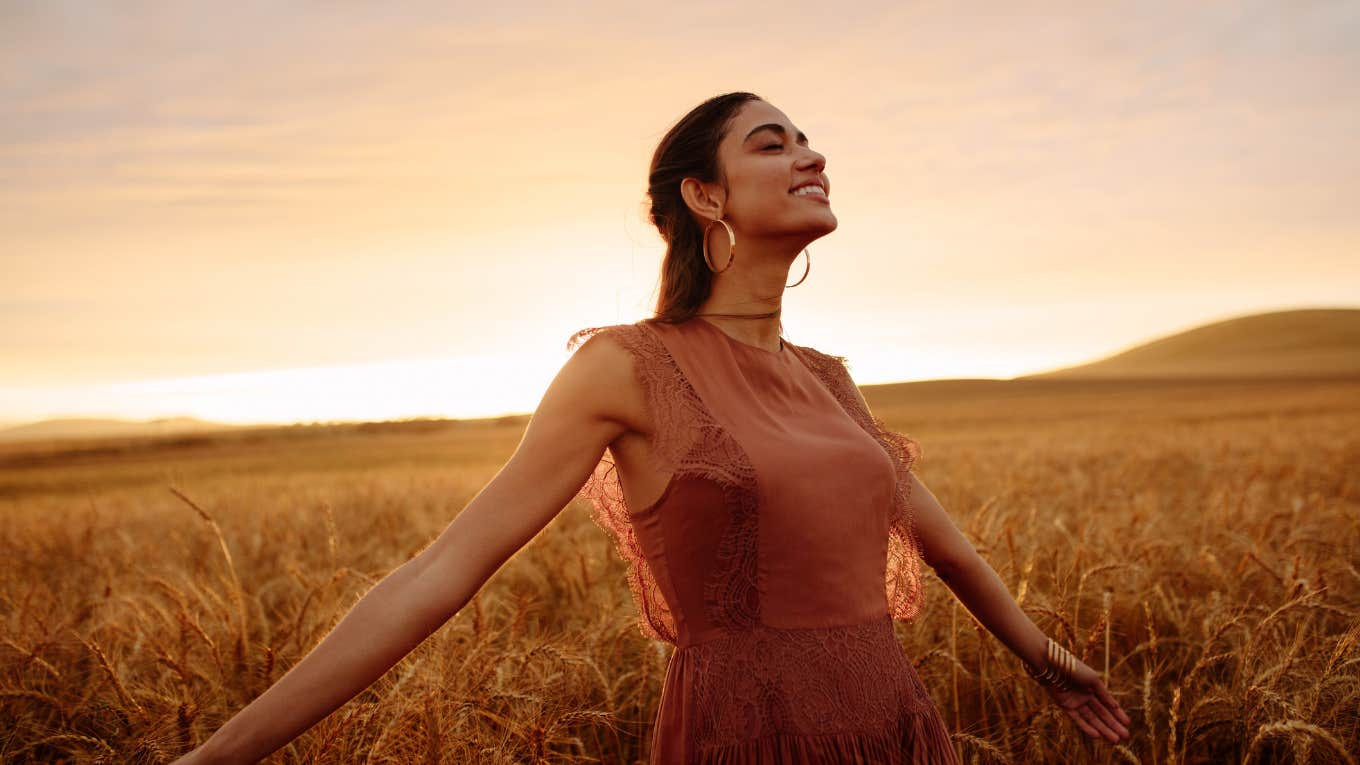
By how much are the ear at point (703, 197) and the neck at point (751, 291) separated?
10 cm

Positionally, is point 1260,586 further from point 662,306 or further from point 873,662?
point 662,306

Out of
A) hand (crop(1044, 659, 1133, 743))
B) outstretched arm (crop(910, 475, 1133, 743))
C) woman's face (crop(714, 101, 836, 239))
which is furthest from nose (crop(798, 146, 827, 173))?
hand (crop(1044, 659, 1133, 743))

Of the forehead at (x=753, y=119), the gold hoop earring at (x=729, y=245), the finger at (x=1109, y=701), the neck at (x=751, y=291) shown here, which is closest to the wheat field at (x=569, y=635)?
the finger at (x=1109, y=701)

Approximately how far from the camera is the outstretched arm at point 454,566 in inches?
56.1

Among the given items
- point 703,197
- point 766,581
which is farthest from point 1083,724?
point 703,197

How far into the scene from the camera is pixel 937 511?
218cm

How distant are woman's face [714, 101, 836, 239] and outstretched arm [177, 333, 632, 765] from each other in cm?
47

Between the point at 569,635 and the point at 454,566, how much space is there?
1719 millimetres

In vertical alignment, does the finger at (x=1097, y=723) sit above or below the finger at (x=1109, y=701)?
below

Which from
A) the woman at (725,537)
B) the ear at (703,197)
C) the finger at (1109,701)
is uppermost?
the ear at (703,197)

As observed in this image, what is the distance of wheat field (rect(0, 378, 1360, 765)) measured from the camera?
7.36 ft

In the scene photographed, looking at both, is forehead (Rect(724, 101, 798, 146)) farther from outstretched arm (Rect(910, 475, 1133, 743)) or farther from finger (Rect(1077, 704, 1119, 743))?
finger (Rect(1077, 704, 1119, 743))

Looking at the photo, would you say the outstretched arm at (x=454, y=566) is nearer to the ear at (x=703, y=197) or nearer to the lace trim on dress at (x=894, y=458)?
the ear at (x=703, y=197)

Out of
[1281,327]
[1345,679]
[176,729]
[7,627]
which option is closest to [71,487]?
[7,627]
